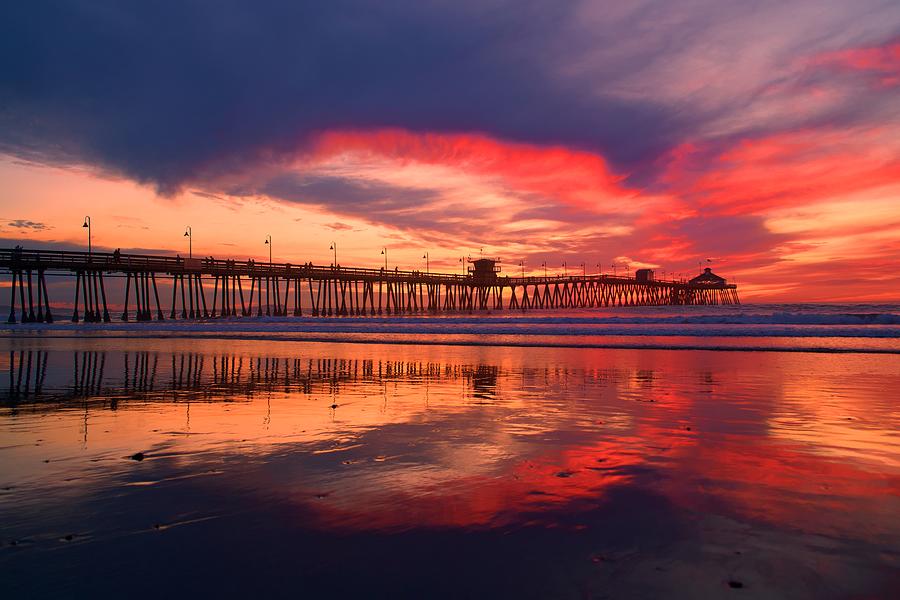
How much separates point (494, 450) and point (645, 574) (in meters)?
2.80

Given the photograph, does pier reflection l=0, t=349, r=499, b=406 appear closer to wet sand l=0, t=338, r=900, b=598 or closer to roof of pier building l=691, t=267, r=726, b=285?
A: wet sand l=0, t=338, r=900, b=598

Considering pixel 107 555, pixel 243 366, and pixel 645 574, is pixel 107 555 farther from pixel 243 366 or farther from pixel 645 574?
pixel 243 366

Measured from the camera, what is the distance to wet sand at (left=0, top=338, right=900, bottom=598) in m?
2.94

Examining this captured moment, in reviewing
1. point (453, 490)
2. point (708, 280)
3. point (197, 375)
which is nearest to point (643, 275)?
point (708, 280)

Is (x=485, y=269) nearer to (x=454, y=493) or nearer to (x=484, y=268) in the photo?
(x=484, y=268)

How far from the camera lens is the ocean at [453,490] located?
295 cm

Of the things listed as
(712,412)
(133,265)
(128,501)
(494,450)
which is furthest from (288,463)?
(133,265)

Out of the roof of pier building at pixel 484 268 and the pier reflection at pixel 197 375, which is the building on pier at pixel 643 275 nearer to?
the roof of pier building at pixel 484 268

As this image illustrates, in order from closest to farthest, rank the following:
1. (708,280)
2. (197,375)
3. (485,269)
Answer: (197,375) → (485,269) → (708,280)

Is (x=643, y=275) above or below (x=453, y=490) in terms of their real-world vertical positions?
above

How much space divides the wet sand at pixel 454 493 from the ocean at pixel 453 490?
0.8 inches

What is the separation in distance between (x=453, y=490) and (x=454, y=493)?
3.2 inches

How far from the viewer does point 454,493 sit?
14.1 feet

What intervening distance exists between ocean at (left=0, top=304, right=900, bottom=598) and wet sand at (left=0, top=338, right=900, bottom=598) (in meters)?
0.02
